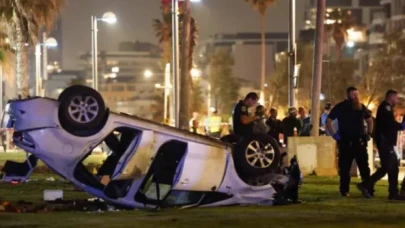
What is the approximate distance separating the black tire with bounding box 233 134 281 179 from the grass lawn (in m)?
0.52

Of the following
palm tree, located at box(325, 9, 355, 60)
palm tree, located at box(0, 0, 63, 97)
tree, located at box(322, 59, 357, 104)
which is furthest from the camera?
palm tree, located at box(325, 9, 355, 60)

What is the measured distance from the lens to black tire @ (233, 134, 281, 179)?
14.4 metres

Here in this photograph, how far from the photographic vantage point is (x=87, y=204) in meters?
15.0

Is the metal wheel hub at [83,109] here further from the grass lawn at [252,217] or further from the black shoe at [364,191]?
the black shoe at [364,191]

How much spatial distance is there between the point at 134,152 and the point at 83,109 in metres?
0.90

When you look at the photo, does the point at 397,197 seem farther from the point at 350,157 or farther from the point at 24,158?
the point at 24,158

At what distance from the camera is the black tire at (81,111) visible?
1320 cm

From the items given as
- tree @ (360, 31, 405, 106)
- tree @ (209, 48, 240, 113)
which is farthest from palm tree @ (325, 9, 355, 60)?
tree @ (360, 31, 405, 106)

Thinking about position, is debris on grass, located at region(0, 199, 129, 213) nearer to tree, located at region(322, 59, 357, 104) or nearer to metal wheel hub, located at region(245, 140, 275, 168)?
metal wheel hub, located at region(245, 140, 275, 168)

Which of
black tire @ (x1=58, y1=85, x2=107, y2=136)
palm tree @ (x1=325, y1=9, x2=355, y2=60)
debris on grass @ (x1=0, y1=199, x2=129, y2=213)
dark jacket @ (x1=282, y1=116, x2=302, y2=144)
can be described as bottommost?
debris on grass @ (x1=0, y1=199, x2=129, y2=213)

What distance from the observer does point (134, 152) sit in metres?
13.6

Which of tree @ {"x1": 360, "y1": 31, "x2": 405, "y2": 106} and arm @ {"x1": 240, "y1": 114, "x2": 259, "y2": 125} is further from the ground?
tree @ {"x1": 360, "y1": 31, "x2": 405, "y2": 106}

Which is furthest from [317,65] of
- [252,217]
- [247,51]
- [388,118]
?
[247,51]

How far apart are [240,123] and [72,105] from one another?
12.4ft
